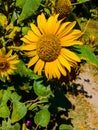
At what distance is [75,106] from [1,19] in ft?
6.07

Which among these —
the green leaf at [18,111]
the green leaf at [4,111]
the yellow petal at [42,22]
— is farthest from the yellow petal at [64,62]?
the green leaf at [4,111]

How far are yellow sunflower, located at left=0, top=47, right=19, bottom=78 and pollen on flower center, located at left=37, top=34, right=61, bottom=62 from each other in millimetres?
292

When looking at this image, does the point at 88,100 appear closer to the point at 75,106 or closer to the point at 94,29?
the point at 75,106

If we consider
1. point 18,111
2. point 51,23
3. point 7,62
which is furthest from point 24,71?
point 51,23

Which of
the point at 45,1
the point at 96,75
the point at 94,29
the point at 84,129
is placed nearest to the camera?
the point at 45,1

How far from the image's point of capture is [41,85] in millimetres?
1750

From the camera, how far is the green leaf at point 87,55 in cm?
121

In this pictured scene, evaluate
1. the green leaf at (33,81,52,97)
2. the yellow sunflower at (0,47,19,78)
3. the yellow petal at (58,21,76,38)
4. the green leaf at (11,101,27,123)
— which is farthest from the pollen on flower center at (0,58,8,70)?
the yellow petal at (58,21,76,38)

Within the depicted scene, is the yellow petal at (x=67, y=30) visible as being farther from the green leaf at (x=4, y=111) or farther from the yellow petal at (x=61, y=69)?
the green leaf at (x=4, y=111)

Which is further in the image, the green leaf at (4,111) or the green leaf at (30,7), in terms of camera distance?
the green leaf at (4,111)

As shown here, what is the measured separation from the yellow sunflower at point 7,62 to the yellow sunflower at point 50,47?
29cm

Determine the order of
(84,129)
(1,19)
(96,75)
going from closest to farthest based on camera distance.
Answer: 1. (1,19)
2. (84,129)
3. (96,75)

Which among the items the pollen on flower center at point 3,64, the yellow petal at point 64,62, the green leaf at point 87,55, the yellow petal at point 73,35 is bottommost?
the pollen on flower center at point 3,64

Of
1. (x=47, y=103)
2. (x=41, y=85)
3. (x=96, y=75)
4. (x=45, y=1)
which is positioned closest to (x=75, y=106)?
(x=96, y=75)
